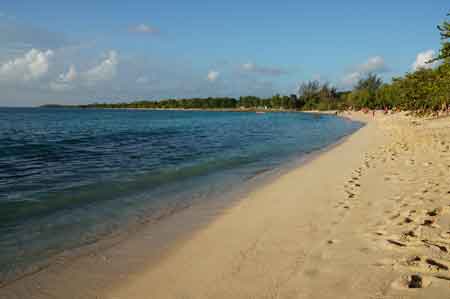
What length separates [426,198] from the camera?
A: 7141 mm

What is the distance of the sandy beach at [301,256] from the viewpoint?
402 centimetres

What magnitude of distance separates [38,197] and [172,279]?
6.76 metres

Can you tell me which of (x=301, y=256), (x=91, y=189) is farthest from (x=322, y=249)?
(x=91, y=189)

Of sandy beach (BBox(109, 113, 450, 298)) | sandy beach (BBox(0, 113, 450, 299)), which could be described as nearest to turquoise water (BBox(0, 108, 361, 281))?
sandy beach (BBox(0, 113, 450, 299))

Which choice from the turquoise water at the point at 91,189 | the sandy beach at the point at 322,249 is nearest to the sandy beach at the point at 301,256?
the sandy beach at the point at 322,249

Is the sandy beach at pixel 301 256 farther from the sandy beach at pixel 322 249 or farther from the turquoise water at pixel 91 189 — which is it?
the turquoise water at pixel 91 189

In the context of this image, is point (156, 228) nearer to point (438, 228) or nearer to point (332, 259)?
point (332, 259)

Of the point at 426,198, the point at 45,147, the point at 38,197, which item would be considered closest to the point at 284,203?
the point at 426,198

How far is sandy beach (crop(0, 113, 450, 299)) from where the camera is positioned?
402 cm

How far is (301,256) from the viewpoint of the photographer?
16.1 feet

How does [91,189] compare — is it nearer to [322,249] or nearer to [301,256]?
[301,256]

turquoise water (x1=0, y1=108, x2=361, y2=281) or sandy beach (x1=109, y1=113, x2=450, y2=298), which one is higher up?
sandy beach (x1=109, y1=113, x2=450, y2=298)

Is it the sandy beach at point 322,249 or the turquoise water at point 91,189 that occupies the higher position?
the sandy beach at point 322,249

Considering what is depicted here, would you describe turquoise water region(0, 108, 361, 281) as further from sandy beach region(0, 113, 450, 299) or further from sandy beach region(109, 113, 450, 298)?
sandy beach region(109, 113, 450, 298)
